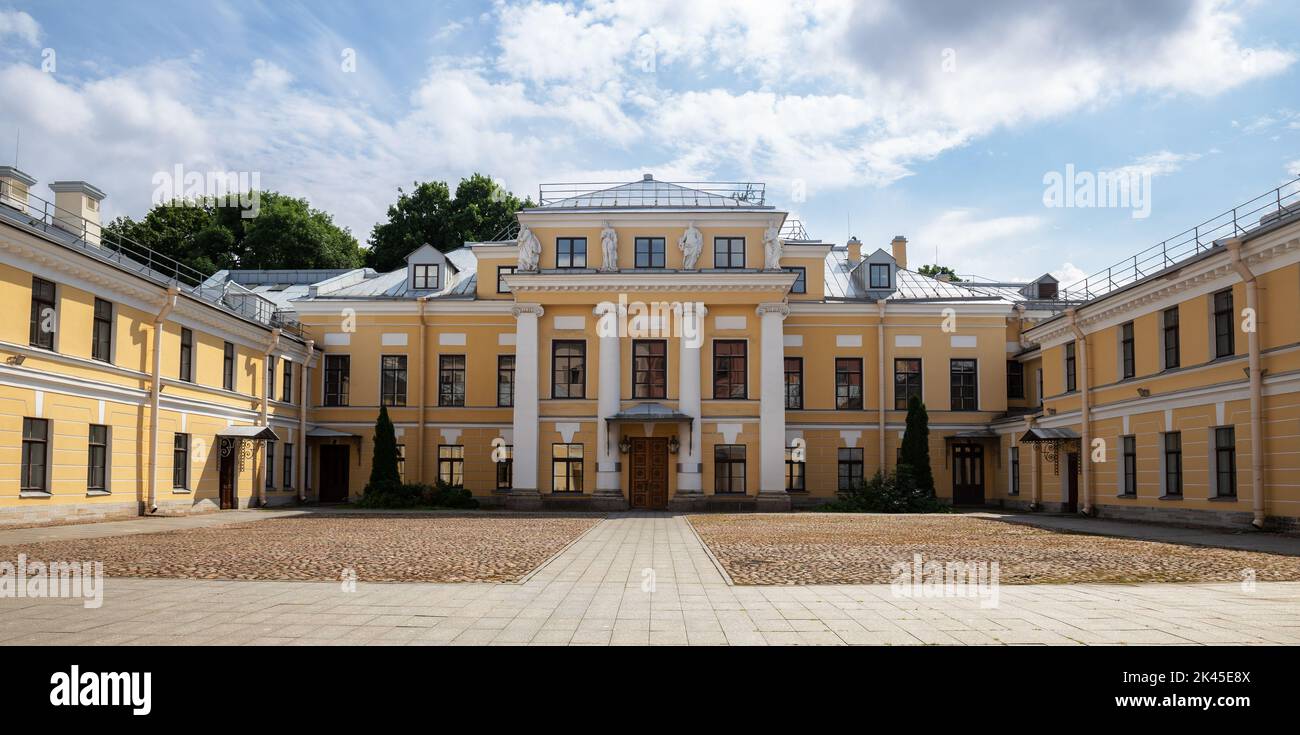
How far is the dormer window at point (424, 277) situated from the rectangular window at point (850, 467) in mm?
18463

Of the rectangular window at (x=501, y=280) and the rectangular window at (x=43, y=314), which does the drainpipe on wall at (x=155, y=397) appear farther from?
the rectangular window at (x=501, y=280)

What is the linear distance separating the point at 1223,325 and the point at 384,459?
89.1 feet

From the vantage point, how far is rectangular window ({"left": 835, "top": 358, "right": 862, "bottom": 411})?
37156mm

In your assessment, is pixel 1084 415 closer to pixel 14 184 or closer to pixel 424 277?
pixel 424 277

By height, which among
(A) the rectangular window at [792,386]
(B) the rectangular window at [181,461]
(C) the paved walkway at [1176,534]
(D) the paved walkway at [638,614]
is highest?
(A) the rectangular window at [792,386]

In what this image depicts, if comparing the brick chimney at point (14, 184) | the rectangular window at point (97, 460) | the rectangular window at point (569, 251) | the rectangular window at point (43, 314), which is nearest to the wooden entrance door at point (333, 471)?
the rectangular window at point (569, 251)

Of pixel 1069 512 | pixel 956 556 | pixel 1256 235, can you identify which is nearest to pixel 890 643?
pixel 956 556

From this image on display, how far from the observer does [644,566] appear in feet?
46.1

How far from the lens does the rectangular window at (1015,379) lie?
3797cm

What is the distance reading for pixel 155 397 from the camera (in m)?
26.0

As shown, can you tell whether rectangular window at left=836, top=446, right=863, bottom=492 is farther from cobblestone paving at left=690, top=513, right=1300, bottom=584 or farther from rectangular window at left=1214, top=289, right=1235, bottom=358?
rectangular window at left=1214, top=289, right=1235, bottom=358

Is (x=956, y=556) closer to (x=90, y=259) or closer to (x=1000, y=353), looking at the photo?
(x=90, y=259)

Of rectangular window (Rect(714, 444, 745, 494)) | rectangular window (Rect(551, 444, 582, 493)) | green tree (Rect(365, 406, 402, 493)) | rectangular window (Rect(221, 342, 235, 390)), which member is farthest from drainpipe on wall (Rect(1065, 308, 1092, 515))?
rectangular window (Rect(221, 342, 235, 390))
